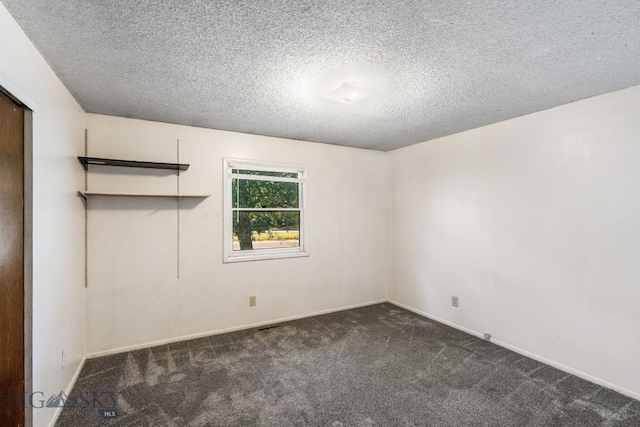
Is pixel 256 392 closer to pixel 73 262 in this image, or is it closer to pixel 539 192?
pixel 73 262

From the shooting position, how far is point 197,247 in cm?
332

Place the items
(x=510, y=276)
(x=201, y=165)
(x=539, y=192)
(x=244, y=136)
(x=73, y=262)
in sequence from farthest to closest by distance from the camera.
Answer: (x=244, y=136)
(x=201, y=165)
(x=510, y=276)
(x=539, y=192)
(x=73, y=262)

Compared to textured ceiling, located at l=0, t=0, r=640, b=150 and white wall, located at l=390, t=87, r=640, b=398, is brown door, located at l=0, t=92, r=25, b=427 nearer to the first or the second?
textured ceiling, located at l=0, t=0, r=640, b=150

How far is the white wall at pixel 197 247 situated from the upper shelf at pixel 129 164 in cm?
10

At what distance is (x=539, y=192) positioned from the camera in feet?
9.21

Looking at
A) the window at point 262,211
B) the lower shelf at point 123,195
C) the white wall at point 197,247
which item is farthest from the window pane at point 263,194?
the lower shelf at point 123,195

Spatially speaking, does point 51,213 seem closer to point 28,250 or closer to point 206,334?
point 28,250

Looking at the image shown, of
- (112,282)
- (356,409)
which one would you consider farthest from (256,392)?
(112,282)

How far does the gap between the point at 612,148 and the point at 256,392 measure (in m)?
3.41

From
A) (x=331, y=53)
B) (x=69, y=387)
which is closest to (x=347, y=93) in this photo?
(x=331, y=53)

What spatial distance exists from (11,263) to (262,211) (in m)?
2.51

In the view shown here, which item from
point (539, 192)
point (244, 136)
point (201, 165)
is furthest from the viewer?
point (244, 136)

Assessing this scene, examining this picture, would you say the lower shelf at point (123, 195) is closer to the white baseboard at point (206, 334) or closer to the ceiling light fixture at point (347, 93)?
the white baseboard at point (206, 334)

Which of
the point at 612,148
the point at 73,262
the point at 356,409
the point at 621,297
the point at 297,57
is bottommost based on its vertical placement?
the point at 356,409
